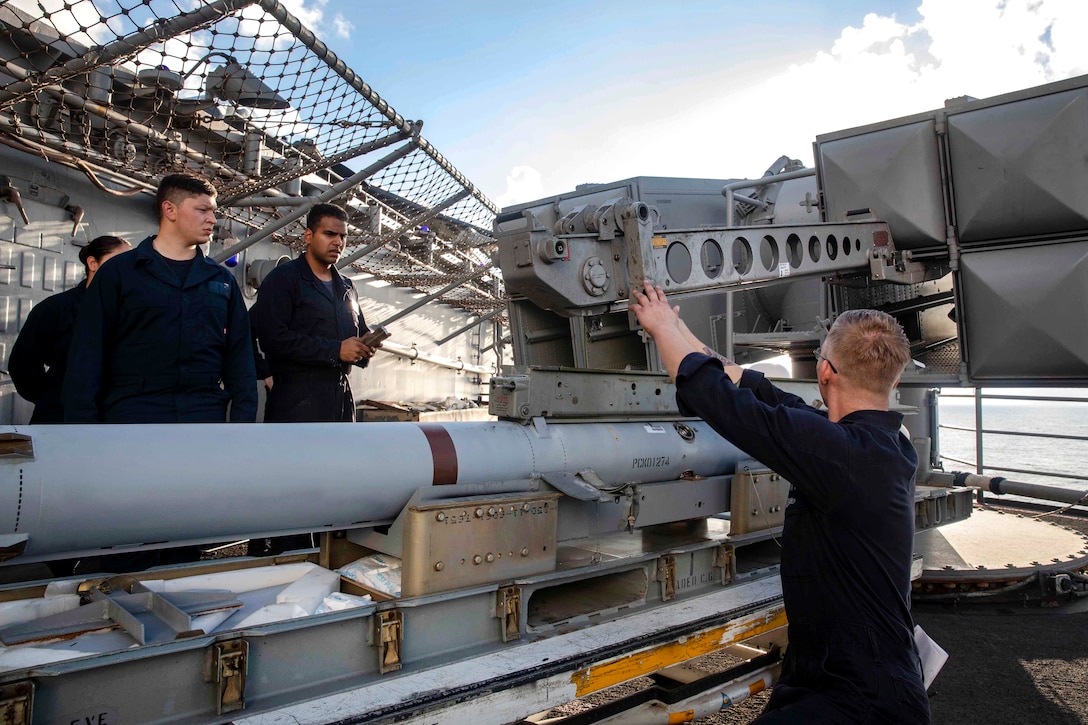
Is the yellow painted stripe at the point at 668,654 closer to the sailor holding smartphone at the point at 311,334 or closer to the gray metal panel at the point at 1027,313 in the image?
the sailor holding smartphone at the point at 311,334

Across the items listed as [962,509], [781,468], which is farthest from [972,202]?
[781,468]

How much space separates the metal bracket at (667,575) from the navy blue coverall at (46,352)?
314 cm

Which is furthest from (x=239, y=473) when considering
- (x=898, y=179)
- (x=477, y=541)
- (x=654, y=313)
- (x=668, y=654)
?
(x=898, y=179)

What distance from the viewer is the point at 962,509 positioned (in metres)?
5.34

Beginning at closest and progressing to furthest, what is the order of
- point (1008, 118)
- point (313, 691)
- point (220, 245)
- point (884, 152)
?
1. point (313, 691)
2. point (1008, 118)
3. point (884, 152)
4. point (220, 245)

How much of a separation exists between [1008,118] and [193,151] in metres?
7.57

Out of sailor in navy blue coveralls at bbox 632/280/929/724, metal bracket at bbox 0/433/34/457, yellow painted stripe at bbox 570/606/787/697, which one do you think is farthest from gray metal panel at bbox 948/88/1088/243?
metal bracket at bbox 0/433/34/457

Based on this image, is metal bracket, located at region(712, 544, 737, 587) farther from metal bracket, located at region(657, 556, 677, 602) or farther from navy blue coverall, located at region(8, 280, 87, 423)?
navy blue coverall, located at region(8, 280, 87, 423)

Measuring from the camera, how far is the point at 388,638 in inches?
86.6

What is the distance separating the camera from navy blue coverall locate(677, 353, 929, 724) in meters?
1.79

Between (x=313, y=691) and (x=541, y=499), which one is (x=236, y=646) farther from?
(x=541, y=499)

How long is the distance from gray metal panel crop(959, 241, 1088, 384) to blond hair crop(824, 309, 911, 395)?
3559 mm

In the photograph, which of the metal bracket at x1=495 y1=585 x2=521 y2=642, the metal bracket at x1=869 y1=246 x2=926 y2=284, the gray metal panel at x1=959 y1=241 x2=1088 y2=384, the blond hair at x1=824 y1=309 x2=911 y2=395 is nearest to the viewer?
the blond hair at x1=824 y1=309 x2=911 y2=395

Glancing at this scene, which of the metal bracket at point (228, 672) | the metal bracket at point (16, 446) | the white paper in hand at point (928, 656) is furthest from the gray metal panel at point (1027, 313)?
the metal bracket at point (16, 446)
